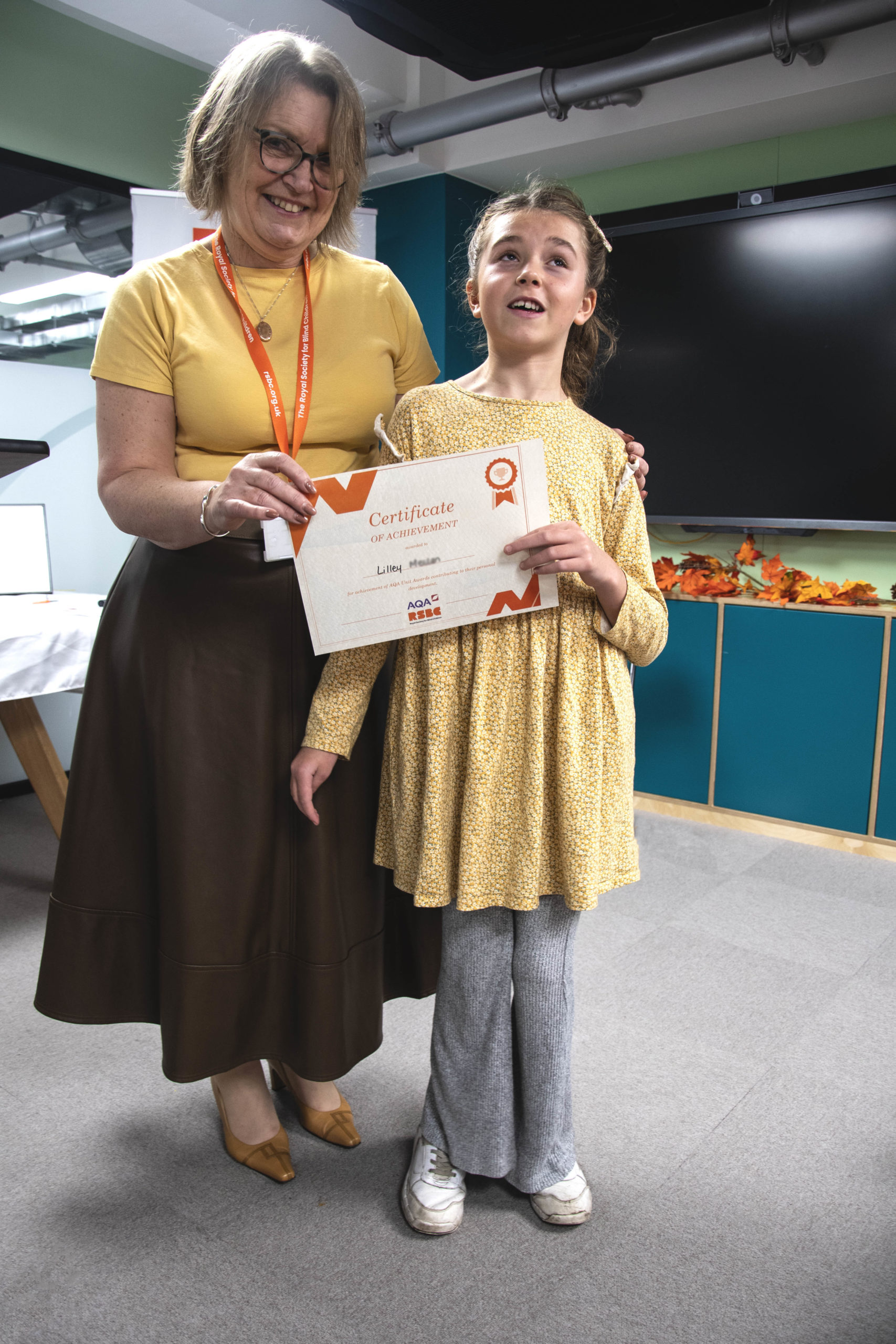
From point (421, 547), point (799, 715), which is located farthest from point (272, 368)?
point (799, 715)

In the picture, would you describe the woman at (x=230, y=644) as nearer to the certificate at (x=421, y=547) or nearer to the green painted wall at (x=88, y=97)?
the certificate at (x=421, y=547)

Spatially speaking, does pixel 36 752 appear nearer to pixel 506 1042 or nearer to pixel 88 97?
pixel 506 1042

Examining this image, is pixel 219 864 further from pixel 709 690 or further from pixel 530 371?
pixel 709 690

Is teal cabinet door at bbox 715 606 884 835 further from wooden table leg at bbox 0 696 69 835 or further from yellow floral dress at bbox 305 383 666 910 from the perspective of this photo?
wooden table leg at bbox 0 696 69 835

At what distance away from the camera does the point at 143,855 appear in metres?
1.40

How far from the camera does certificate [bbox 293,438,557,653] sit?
43.6 inches

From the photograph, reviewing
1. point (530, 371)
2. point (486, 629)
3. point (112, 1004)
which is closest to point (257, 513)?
point (486, 629)

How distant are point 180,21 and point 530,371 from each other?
2849 millimetres

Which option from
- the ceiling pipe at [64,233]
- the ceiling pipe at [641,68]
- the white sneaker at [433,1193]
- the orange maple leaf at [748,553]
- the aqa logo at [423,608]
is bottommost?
the white sneaker at [433,1193]

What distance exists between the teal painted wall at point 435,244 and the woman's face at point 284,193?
2845mm

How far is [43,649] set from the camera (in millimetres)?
2453

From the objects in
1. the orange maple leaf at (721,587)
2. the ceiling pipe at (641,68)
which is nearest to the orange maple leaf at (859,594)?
the orange maple leaf at (721,587)

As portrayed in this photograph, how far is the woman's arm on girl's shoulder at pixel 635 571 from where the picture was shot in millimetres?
1220

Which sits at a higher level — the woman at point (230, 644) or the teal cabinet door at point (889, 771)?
the woman at point (230, 644)
